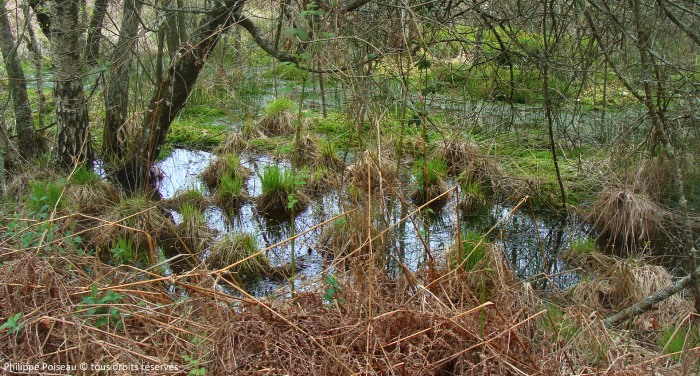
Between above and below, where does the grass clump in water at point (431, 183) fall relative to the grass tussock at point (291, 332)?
below

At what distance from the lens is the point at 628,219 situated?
6.43 m

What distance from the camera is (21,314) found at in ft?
A: 10.2

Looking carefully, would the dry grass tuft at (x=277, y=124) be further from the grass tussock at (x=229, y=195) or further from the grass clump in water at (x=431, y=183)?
the grass clump in water at (x=431, y=183)

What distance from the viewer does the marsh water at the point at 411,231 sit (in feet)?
19.2

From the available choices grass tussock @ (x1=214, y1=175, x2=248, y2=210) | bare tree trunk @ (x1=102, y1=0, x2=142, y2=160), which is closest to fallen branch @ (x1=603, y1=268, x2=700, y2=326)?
grass tussock @ (x1=214, y1=175, x2=248, y2=210)

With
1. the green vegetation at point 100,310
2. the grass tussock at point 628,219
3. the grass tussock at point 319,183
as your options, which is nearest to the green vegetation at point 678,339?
the grass tussock at point 628,219

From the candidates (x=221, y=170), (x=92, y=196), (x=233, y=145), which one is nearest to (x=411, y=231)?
(x=221, y=170)

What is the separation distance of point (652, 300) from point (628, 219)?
2571 mm

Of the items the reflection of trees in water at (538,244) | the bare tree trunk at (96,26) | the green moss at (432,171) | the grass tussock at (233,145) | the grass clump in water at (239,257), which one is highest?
the bare tree trunk at (96,26)

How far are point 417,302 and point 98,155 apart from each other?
221 inches

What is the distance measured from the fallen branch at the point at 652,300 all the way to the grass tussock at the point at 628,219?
6.91 ft

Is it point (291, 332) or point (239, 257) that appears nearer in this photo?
point (291, 332)

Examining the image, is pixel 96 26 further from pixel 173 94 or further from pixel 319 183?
pixel 319 183

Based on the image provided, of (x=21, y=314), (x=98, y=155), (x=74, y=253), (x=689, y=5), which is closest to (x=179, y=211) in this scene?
(x=98, y=155)
